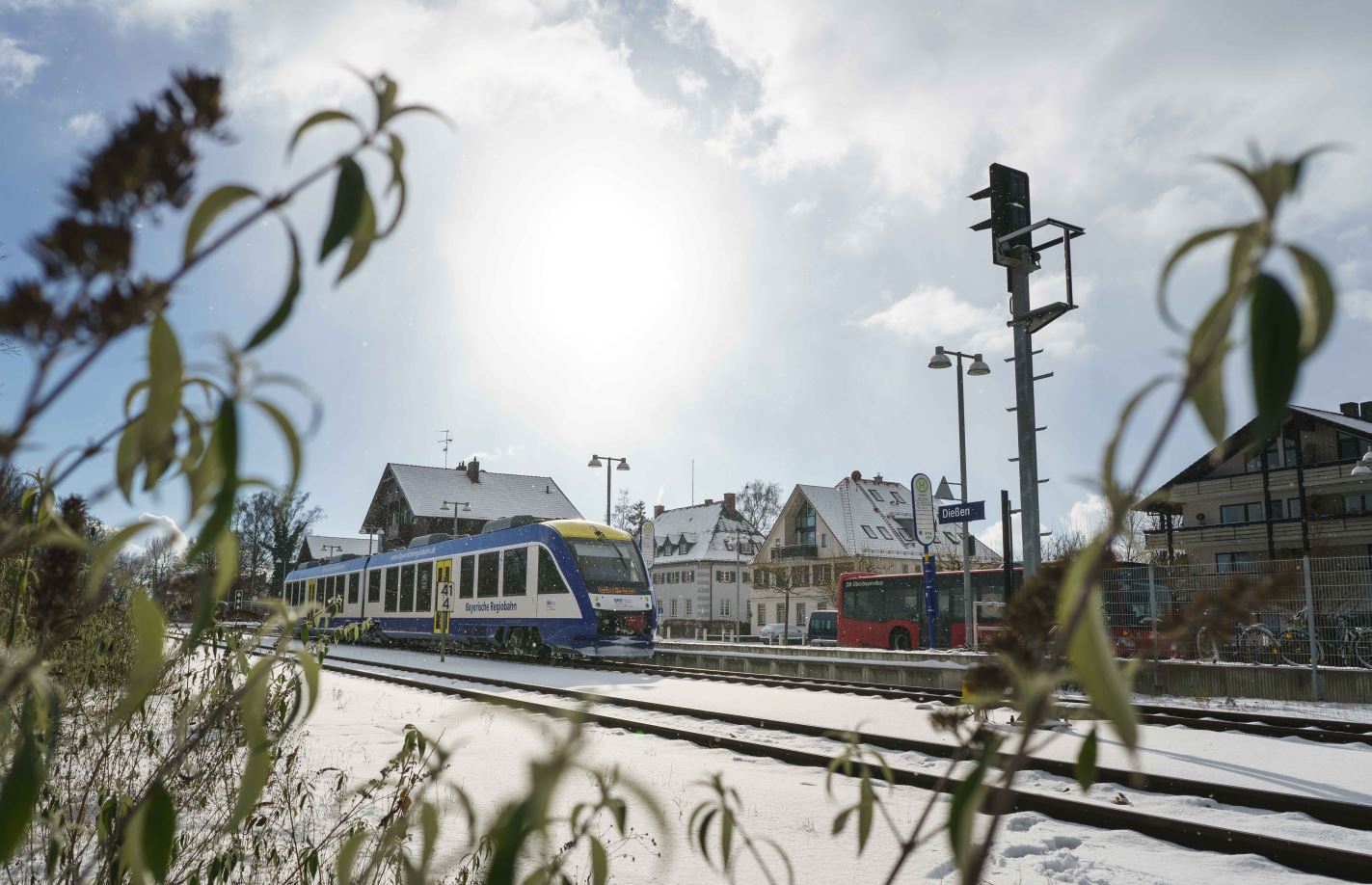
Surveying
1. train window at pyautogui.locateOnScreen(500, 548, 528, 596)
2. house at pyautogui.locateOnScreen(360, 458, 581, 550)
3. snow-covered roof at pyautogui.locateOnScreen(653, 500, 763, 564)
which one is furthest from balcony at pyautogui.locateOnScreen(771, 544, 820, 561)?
train window at pyautogui.locateOnScreen(500, 548, 528, 596)

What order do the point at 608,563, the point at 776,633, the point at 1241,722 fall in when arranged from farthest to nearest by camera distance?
the point at 776,633, the point at 608,563, the point at 1241,722

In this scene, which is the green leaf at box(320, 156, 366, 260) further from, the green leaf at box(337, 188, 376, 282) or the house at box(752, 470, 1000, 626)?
the house at box(752, 470, 1000, 626)

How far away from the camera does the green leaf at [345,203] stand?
2.19 ft

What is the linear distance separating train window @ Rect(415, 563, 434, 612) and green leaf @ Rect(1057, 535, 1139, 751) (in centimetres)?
2602

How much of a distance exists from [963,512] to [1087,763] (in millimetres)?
19315

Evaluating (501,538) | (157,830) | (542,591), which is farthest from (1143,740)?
(501,538)

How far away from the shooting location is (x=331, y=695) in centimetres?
1355

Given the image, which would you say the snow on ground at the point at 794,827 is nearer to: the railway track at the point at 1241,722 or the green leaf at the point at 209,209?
the green leaf at the point at 209,209

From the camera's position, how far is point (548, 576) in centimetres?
2112

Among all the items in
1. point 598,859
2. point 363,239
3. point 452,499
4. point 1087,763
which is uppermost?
point 452,499

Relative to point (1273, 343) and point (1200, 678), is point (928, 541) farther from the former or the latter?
point (1273, 343)

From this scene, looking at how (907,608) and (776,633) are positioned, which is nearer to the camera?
(907,608)

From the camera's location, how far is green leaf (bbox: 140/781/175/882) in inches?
30.9

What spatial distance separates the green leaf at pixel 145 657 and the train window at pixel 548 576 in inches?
795
